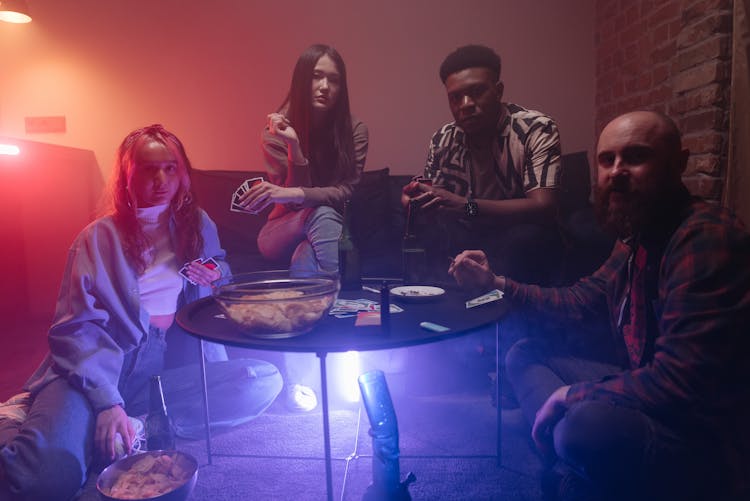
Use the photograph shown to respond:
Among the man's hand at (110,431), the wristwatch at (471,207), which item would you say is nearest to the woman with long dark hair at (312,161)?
the wristwatch at (471,207)

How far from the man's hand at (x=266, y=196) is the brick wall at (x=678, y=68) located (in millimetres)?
1577

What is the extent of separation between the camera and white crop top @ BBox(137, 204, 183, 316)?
166cm

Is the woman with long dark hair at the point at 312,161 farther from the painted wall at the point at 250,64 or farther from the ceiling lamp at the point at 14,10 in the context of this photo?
the ceiling lamp at the point at 14,10

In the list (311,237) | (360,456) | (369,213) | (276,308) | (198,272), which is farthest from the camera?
(369,213)

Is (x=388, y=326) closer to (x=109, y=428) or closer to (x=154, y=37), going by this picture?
(x=109, y=428)

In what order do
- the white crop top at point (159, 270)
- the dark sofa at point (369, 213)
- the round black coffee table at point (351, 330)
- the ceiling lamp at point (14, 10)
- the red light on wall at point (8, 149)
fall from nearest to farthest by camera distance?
the round black coffee table at point (351, 330) → the white crop top at point (159, 270) → the dark sofa at point (369, 213) → the ceiling lamp at point (14, 10) → the red light on wall at point (8, 149)

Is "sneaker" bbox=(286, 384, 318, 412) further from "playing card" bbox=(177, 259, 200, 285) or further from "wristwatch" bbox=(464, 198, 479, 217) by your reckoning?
"wristwatch" bbox=(464, 198, 479, 217)

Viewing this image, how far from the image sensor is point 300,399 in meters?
1.92

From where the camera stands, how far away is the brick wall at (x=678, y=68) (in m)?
1.79

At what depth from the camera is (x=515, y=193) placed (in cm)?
217

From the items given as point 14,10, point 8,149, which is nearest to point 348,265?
point 8,149

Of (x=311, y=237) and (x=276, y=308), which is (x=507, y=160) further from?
(x=276, y=308)

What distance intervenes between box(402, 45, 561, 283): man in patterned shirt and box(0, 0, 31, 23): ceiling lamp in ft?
7.85

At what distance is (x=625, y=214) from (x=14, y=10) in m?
3.27
